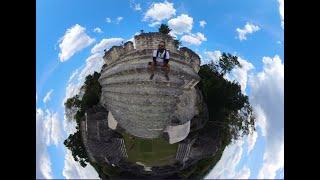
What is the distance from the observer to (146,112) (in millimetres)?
12641

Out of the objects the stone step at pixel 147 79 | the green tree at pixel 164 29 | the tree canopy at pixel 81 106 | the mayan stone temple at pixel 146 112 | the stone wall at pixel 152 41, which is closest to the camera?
the stone step at pixel 147 79

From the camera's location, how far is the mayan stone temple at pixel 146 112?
12.5 meters

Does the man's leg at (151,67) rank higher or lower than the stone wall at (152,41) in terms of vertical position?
lower

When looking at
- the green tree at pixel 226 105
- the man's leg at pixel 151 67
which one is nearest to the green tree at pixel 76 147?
the man's leg at pixel 151 67

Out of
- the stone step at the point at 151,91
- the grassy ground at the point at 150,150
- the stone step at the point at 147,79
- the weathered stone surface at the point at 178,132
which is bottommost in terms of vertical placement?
the grassy ground at the point at 150,150

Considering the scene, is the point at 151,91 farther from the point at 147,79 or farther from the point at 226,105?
the point at 226,105

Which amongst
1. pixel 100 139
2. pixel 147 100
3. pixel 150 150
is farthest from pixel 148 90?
pixel 100 139

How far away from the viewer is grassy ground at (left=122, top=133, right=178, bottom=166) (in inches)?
519

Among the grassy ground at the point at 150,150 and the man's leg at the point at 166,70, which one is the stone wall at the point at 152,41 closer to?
the man's leg at the point at 166,70

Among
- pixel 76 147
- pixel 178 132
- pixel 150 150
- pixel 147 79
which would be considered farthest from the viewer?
pixel 76 147

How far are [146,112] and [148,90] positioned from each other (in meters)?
0.45

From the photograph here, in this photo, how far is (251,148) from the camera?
1394 centimetres

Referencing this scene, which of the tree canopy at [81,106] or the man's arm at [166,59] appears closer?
the man's arm at [166,59]

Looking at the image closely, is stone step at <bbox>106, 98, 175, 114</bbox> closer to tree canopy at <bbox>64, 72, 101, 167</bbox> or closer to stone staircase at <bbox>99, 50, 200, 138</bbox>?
stone staircase at <bbox>99, 50, 200, 138</bbox>
